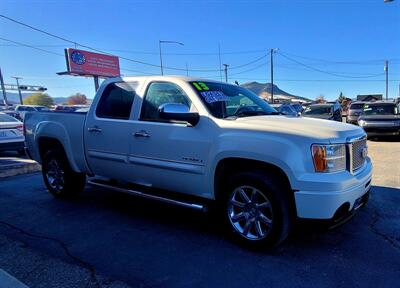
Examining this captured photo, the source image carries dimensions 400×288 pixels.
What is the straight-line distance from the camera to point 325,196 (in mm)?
3203

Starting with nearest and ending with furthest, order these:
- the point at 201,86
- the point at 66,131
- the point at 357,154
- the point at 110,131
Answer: the point at 357,154, the point at 201,86, the point at 110,131, the point at 66,131

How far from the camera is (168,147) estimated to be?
13.7ft

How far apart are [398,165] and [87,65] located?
37613 mm

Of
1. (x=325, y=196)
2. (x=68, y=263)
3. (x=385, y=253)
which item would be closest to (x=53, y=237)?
(x=68, y=263)

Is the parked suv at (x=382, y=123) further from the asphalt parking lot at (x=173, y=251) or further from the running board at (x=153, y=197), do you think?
the running board at (x=153, y=197)

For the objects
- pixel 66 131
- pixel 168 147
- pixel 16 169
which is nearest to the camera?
pixel 168 147

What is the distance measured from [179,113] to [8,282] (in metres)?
2.28

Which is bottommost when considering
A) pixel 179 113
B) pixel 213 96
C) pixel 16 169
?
pixel 16 169

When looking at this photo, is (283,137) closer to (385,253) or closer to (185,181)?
(185,181)

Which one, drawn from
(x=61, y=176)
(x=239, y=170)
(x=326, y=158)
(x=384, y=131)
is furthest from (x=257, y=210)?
(x=384, y=131)

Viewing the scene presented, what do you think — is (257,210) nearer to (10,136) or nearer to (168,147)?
(168,147)

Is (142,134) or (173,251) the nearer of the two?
(173,251)

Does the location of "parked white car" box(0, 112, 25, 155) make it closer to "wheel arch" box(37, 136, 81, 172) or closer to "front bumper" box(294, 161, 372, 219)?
"wheel arch" box(37, 136, 81, 172)

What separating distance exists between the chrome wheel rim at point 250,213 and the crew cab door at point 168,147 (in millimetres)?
428
